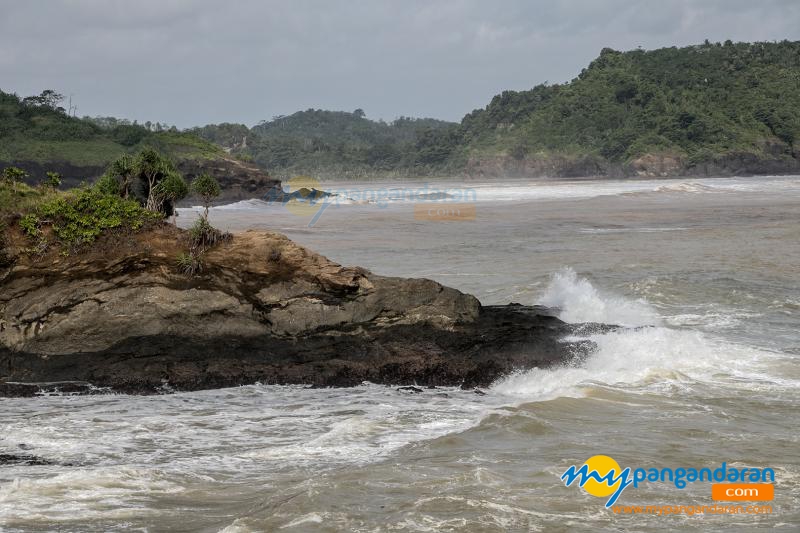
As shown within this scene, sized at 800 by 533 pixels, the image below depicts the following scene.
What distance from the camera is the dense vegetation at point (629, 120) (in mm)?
145125

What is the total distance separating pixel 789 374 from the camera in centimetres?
1458

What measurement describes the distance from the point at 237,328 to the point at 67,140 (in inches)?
3266

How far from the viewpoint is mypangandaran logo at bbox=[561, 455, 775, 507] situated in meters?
9.81

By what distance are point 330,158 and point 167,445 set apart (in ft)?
597

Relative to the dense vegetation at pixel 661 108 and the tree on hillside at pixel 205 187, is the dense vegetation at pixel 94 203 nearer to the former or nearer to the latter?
the tree on hillside at pixel 205 187

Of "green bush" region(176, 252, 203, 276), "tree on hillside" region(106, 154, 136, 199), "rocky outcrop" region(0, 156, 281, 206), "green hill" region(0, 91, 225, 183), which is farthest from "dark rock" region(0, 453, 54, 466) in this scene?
"green hill" region(0, 91, 225, 183)

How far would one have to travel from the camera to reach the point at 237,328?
49.1 ft

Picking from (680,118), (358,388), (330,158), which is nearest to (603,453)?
(358,388)

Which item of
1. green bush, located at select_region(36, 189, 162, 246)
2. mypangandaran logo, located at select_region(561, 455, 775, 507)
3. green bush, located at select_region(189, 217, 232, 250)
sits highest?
green bush, located at select_region(36, 189, 162, 246)

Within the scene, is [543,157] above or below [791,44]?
below

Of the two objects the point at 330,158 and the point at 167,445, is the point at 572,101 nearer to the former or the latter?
the point at 330,158

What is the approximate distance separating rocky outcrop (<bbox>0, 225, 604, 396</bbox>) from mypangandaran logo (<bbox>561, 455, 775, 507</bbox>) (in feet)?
13.8

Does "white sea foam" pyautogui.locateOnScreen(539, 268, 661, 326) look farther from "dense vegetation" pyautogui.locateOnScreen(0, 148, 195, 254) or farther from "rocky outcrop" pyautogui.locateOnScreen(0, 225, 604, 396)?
"dense vegetation" pyautogui.locateOnScreen(0, 148, 195, 254)

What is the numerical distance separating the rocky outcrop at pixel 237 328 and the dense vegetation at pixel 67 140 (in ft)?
230
